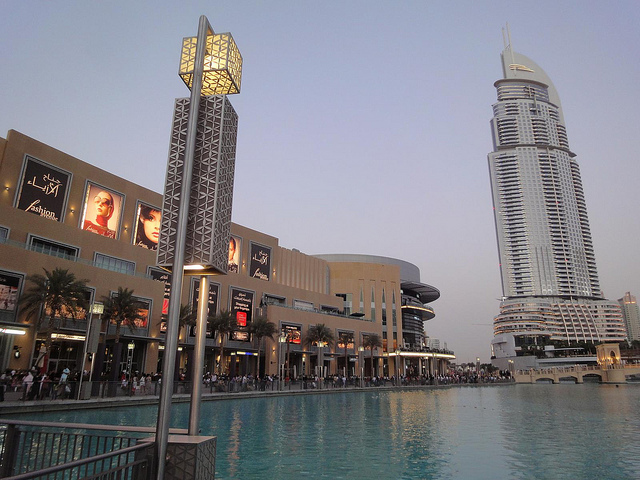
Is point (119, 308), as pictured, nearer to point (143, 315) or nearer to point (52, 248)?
point (143, 315)

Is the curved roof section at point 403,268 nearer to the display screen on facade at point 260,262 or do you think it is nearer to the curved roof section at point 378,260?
the curved roof section at point 378,260

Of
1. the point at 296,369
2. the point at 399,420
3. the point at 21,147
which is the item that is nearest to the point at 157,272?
the point at 21,147

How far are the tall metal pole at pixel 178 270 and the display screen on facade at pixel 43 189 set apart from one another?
1499 inches

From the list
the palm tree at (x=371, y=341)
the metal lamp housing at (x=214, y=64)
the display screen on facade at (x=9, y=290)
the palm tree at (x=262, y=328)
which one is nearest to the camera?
the metal lamp housing at (x=214, y=64)

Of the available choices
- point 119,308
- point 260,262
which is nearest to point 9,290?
point 119,308

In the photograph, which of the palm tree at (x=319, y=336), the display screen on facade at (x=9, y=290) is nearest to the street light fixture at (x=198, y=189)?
the display screen on facade at (x=9, y=290)

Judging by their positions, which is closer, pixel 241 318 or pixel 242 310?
pixel 241 318

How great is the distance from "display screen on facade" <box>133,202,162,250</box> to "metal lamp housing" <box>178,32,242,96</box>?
43755 mm

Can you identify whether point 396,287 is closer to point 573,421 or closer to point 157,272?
point 157,272

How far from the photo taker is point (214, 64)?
755cm

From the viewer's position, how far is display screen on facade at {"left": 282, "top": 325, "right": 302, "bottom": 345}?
62625 mm

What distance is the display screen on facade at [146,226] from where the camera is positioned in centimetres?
4912

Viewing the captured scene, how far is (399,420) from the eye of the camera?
70.9ft

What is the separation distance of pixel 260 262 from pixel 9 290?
3602cm
